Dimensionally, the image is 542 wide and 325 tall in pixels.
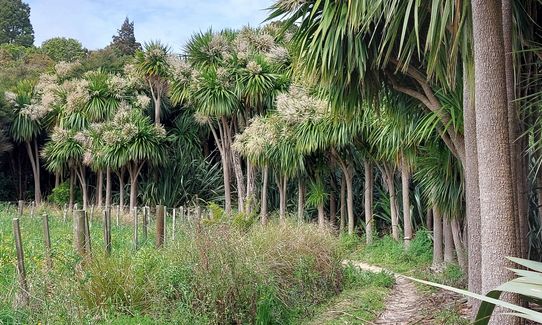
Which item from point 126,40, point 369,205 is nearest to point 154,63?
point 369,205

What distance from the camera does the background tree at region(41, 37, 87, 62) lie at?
2783 centimetres

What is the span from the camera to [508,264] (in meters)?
2.87

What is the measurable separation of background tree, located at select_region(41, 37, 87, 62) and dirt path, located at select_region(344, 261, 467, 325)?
25.8m

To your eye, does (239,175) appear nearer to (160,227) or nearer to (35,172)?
(160,227)

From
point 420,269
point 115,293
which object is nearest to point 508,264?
point 115,293

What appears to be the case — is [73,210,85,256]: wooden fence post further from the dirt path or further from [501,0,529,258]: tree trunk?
[501,0,529,258]: tree trunk

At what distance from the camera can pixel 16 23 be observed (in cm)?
3562

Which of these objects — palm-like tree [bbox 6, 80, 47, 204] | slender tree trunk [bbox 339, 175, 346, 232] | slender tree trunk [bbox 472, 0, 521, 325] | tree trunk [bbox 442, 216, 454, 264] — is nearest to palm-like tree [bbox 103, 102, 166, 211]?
palm-like tree [bbox 6, 80, 47, 204]

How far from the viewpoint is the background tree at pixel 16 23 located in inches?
1352

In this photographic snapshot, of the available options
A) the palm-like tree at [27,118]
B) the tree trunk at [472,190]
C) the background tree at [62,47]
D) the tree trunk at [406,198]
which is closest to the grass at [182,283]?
the tree trunk at [472,190]

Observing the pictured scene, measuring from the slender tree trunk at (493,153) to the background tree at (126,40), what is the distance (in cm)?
2507

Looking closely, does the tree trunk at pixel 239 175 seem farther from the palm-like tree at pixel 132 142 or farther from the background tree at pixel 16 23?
the background tree at pixel 16 23

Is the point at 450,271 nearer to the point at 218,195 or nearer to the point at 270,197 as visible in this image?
the point at 270,197

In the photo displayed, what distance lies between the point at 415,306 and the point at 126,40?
27.3 m
